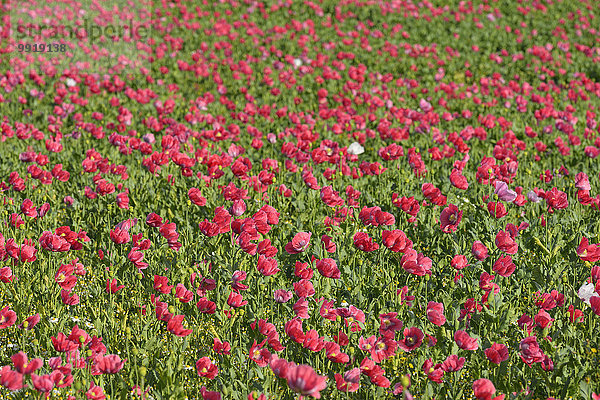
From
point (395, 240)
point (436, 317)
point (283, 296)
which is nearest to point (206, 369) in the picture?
point (283, 296)

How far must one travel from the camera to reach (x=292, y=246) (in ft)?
10.5

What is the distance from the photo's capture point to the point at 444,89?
7.55 m

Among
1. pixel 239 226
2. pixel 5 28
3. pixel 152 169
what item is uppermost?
pixel 239 226

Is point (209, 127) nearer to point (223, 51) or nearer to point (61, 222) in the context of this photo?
point (61, 222)

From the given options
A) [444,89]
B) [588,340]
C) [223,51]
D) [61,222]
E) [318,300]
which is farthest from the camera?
[223,51]

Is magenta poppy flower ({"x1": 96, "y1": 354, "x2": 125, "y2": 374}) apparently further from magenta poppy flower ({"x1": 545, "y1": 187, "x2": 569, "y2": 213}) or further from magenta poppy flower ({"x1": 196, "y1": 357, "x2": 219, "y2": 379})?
magenta poppy flower ({"x1": 545, "y1": 187, "x2": 569, "y2": 213})

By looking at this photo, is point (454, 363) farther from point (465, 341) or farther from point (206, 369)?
point (206, 369)

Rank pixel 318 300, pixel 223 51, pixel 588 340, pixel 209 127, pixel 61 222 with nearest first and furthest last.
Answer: pixel 588 340
pixel 318 300
pixel 61 222
pixel 209 127
pixel 223 51

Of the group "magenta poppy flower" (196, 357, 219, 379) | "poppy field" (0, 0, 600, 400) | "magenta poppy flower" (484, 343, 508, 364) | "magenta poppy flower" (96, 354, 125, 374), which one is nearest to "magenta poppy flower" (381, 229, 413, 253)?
"poppy field" (0, 0, 600, 400)

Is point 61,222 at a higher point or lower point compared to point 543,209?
lower

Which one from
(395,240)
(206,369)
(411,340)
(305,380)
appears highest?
(305,380)

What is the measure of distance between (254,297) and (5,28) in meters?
9.34

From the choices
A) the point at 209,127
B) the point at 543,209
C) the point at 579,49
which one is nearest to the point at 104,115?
the point at 209,127

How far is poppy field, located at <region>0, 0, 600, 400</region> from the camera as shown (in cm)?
256
